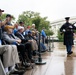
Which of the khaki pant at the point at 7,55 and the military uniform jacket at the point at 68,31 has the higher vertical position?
the military uniform jacket at the point at 68,31

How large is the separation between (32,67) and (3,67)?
263 cm

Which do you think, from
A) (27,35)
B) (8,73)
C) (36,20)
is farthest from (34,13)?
(8,73)

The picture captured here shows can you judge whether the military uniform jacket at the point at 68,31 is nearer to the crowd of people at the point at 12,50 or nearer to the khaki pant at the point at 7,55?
the crowd of people at the point at 12,50

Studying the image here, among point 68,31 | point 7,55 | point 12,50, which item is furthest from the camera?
point 68,31

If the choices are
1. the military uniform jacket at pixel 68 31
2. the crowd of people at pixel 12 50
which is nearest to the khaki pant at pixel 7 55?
the crowd of people at pixel 12 50

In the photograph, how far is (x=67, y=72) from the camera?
8.03 metres

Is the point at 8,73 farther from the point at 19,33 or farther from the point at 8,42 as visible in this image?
the point at 19,33

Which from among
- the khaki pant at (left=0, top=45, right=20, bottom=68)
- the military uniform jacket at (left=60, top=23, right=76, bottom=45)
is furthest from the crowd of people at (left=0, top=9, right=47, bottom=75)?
the military uniform jacket at (left=60, top=23, right=76, bottom=45)

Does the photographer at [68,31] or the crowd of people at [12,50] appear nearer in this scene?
the crowd of people at [12,50]

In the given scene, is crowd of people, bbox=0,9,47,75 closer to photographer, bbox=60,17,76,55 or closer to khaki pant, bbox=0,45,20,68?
khaki pant, bbox=0,45,20,68

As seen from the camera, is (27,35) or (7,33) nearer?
(7,33)

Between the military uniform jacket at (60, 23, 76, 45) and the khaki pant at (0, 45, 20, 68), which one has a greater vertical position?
the military uniform jacket at (60, 23, 76, 45)

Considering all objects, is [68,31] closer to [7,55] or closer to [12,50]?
[12,50]

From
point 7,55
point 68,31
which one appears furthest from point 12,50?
point 68,31
